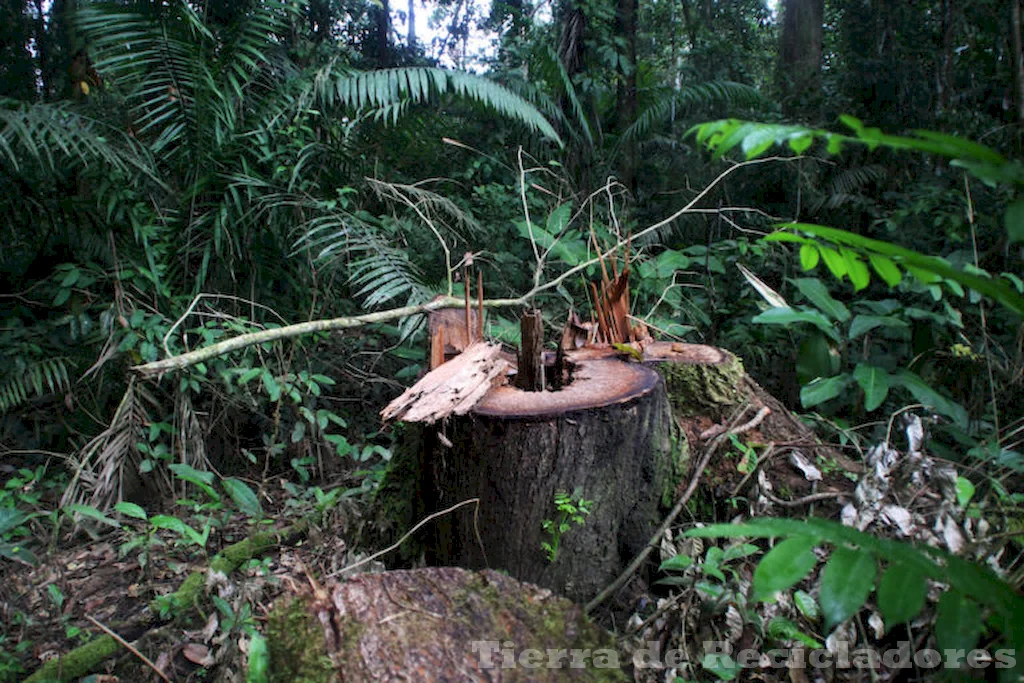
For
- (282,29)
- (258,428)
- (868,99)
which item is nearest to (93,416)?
(258,428)

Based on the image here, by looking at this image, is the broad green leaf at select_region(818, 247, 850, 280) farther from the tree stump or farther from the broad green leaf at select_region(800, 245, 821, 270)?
the tree stump

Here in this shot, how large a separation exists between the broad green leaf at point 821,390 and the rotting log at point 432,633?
1699 millimetres

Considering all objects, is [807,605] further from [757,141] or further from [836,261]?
[757,141]

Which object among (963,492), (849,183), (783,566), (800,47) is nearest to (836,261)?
(783,566)

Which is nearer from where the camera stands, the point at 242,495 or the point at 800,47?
the point at 242,495

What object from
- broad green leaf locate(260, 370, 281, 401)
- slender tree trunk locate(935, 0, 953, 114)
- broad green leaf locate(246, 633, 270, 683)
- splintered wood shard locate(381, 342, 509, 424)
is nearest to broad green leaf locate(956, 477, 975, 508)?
splintered wood shard locate(381, 342, 509, 424)

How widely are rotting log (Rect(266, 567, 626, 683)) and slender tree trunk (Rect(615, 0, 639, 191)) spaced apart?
18.0ft

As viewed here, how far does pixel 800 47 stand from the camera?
7.41m

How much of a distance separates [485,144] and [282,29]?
2755 millimetres

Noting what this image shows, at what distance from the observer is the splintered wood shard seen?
2000 mm

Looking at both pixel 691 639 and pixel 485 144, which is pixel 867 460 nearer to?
pixel 691 639

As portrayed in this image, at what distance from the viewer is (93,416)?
3.42 meters

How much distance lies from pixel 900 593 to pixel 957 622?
6 cm

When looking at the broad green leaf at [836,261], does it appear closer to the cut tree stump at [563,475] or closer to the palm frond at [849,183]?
the cut tree stump at [563,475]
